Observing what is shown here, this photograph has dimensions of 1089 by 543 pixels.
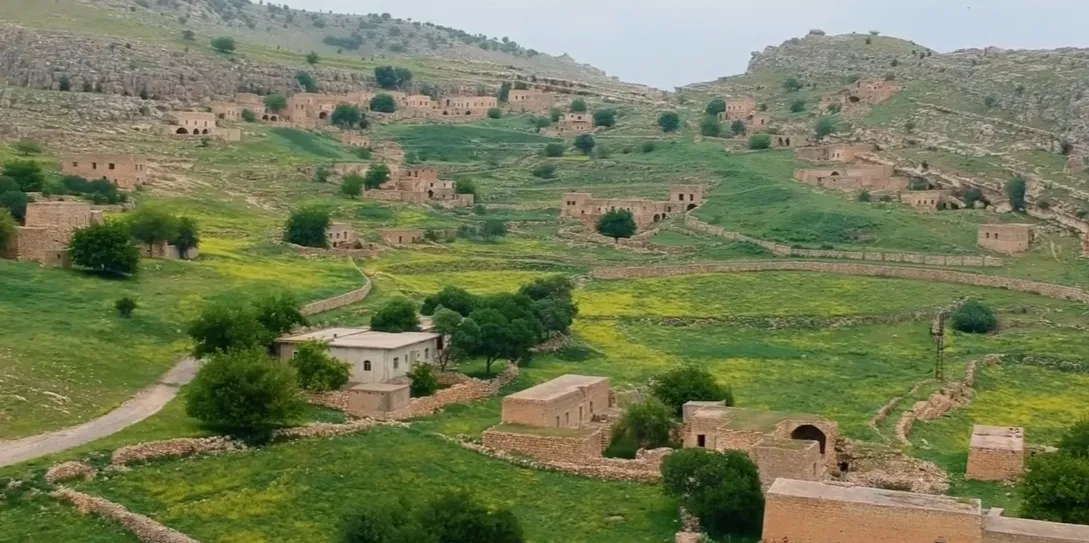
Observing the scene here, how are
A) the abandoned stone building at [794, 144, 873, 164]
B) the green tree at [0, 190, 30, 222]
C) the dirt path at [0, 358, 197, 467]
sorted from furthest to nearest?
the abandoned stone building at [794, 144, 873, 164] < the green tree at [0, 190, 30, 222] < the dirt path at [0, 358, 197, 467]

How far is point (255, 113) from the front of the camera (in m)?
106

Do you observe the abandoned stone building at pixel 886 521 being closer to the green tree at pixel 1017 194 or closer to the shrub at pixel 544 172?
the green tree at pixel 1017 194

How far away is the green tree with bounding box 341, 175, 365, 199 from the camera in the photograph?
266ft

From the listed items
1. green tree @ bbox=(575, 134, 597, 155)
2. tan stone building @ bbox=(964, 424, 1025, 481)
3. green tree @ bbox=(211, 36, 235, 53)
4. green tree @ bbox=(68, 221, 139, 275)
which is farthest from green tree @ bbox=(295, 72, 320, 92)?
tan stone building @ bbox=(964, 424, 1025, 481)

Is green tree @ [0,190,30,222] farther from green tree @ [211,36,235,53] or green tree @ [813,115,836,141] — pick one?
green tree @ [211,36,235,53]

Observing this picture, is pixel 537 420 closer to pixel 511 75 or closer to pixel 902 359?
pixel 902 359

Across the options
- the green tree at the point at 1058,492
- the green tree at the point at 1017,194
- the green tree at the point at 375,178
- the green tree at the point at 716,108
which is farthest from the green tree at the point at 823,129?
the green tree at the point at 1058,492

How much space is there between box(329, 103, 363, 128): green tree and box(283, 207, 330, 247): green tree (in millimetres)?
50498

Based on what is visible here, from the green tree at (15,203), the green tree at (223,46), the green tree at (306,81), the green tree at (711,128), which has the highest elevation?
the green tree at (223,46)

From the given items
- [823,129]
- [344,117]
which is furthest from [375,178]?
[823,129]

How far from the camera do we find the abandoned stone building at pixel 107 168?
231ft

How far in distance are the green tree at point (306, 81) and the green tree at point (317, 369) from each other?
92.6m

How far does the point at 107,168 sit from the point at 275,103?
130 feet

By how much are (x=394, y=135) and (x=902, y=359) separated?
71793mm
